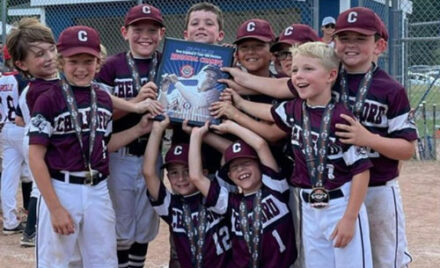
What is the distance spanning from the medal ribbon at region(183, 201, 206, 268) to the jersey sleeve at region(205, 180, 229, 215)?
14 cm

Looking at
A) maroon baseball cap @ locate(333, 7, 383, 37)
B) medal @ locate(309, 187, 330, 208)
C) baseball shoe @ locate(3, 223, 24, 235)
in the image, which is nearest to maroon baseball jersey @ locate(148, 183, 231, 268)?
medal @ locate(309, 187, 330, 208)

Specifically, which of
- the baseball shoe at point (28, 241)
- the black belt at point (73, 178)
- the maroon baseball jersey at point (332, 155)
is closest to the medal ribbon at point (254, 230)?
the maroon baseball jersey at point (332, 155)

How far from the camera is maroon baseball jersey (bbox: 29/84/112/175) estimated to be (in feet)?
11.9

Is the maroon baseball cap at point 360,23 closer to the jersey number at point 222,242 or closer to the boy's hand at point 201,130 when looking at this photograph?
the boy's hand at point 201,130

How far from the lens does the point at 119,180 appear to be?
427cm

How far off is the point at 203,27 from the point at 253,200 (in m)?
1.22

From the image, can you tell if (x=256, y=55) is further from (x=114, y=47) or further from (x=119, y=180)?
(x=114, y=47)

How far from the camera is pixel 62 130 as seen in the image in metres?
3.68

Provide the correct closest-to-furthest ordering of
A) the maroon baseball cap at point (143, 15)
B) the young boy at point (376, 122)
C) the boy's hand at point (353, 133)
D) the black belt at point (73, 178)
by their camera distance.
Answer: the boy's hand at point (353, 133) → the young boy at point (376, 122) → the black belt at point (73, 178) → the maroon baseball cap at point (143, 15)

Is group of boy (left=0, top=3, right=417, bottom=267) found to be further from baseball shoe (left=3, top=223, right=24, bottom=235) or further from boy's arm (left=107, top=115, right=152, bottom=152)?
baseball shoe (left=3, top=223, right=24, bottom=235)

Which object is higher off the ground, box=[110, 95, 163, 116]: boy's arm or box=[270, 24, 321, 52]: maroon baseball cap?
box=[270, 24, 321, 52]: maroon baseball cap

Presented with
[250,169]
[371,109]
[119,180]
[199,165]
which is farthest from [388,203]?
[119,180]

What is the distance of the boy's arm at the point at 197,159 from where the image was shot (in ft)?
12.7

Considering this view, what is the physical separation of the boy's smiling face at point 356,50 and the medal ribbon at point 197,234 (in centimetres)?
130
